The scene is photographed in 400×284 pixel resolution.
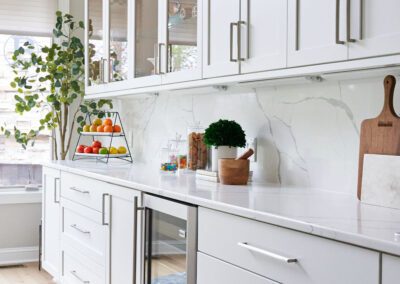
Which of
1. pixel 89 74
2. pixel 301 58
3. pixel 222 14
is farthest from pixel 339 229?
pixel 89 74

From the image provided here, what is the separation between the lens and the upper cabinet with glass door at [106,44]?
136 inches

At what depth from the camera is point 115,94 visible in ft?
11.7

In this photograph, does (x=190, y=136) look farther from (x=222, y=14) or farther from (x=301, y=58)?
(x=301, y=58)

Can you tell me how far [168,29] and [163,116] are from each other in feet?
2.85

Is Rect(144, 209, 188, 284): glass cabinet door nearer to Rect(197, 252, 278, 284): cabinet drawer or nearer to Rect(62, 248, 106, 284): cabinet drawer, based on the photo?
Rect(197, 252, 278, 284): cabinet drawer

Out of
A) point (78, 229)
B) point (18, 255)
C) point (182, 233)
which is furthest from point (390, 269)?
point (18, 255)

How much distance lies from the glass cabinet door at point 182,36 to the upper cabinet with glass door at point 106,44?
55cm

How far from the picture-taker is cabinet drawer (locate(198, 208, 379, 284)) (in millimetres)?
1392

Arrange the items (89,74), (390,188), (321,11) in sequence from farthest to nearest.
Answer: (89,74), (321,11), (390,188)

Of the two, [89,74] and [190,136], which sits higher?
[89,74]

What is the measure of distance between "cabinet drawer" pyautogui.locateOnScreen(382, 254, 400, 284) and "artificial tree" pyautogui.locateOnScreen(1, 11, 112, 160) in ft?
11.0

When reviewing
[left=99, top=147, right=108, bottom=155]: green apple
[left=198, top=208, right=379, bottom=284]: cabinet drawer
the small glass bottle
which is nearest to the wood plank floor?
[left=99, top=147, right=108, bottom=155]: green apple

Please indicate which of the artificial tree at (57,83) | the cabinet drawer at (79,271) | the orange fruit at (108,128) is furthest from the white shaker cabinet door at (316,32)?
the artificial tree at (57,83)

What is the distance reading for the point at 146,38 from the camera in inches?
123
